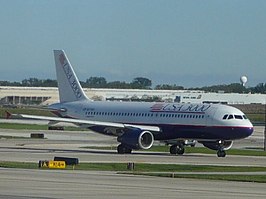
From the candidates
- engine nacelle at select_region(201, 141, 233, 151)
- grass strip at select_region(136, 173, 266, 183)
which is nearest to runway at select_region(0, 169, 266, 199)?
grass strip at select_region(136, 173, 266, 183)

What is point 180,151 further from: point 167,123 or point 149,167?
point 149,167

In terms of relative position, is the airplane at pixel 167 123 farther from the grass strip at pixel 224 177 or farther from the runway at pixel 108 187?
the runway at pixel 108 187

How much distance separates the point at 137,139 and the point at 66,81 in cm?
1219

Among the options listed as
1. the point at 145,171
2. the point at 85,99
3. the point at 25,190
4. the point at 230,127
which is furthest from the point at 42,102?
the point at 25,190

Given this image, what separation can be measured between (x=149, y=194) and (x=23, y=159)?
21.9 meters

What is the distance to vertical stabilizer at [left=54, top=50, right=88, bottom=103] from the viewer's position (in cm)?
7188

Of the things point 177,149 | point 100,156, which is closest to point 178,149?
point 177,149

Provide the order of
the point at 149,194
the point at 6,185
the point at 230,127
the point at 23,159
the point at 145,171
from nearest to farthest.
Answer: the point at 149,194 → the point at 6,185 → the point at 145,171 → the point at 23,159 → the point at 230,127

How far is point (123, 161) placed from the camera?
53.0 m

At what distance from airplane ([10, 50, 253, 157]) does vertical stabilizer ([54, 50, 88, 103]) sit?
3.43 m

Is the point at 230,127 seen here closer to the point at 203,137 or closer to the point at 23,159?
the point at 203,137

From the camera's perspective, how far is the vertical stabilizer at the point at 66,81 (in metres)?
71.9

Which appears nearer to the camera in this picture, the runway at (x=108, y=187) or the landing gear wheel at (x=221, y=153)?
the runway at (x=108, y=187)

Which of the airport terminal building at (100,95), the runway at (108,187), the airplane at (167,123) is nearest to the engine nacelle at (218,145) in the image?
the airplane at (167,123)
